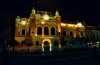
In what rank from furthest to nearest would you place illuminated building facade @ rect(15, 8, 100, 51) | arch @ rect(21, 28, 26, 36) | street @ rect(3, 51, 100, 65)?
arch @ rect(21, 28, 26, 36) → illuminated building facade @ rect(15, 8, 100, 51) → street @ rect(3, 51, 100, 65)

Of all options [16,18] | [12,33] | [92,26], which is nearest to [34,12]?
[16,18]

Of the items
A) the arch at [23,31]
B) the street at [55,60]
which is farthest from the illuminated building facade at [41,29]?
the street at [55,60]

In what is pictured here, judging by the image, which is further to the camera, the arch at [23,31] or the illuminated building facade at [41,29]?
the arch at [23,31]

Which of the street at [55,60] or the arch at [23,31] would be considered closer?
the street at [55,60]

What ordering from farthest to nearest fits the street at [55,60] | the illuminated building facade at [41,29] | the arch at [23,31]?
the arch at [23,31] < the illuminated building facade at [41,29] < the street at [55,60]

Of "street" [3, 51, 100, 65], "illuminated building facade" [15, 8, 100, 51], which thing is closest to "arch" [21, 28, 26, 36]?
"illuminated building facade" [15, 8, 100, 51]

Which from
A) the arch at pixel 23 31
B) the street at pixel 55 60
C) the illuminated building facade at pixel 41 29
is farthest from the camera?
the arch at pixel 23 31

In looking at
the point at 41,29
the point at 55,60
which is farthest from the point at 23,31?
the point at 55,60

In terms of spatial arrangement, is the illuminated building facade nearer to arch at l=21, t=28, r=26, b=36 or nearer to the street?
arch at l=21, t=28, r=26, b=36

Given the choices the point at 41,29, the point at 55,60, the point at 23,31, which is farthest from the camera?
the point at 23,31

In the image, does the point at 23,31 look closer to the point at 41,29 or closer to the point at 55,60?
the point at 41,29

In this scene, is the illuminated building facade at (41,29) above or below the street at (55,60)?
above

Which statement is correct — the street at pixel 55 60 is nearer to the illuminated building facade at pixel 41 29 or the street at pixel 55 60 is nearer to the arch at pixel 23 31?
the illuminated building facade at pixel 41 29

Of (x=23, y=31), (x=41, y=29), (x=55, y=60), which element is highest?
(x=41, y=29)
